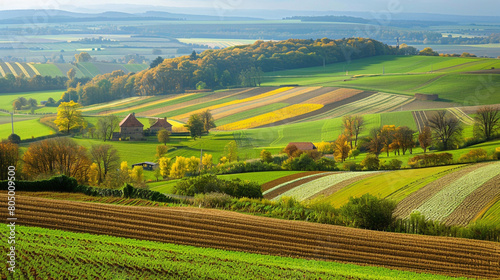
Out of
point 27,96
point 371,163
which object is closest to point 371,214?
point 371,163

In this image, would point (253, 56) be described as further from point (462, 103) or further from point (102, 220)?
point (102, 220)

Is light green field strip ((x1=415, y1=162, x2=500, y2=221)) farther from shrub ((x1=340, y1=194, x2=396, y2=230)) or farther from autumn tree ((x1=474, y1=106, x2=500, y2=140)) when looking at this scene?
autumn tree ((x1=474, y1=106, x2=500, y2=140))

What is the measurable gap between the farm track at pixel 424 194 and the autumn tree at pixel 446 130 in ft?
23.8

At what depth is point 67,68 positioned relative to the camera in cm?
6794

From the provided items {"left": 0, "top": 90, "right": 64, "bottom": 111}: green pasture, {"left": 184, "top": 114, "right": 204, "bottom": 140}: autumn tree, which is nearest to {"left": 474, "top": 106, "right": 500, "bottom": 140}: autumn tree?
{"left": 184, "top": 114, "right": 204, "bottom": 140}: autumn tree

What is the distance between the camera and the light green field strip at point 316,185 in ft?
93.6

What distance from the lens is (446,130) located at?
38656 millimetres

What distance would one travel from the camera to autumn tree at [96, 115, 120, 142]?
45.3 m

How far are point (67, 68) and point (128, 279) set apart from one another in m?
A: 62.1

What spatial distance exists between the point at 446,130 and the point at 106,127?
32753 millimetres

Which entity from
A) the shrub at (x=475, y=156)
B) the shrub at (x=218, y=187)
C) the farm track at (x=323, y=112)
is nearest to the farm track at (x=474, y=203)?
the shrub at (x=475, y=156)

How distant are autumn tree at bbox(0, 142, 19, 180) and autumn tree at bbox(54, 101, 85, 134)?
9793 mm

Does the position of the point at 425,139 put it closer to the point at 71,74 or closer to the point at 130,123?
the point at 130,123

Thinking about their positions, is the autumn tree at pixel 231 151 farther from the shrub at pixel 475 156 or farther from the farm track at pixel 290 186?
the shrub at pixel 475 156
